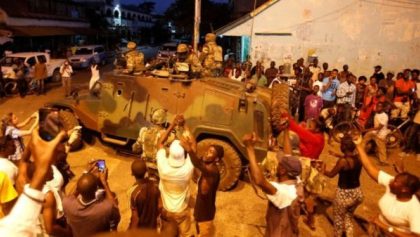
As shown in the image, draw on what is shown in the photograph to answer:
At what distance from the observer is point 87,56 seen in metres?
23.4

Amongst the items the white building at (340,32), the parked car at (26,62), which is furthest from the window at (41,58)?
the white building at (340,32)

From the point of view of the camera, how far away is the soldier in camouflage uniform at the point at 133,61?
25.5 feet

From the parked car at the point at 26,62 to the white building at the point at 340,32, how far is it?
784 centimetres

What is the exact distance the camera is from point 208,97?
702 centimetres

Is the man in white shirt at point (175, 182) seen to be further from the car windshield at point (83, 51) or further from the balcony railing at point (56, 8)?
the balcony railing at point (56, 8)


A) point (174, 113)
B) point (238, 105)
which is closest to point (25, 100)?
point (174, 113)

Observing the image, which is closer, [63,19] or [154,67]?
[154,67]

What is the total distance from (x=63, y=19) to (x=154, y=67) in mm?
25852

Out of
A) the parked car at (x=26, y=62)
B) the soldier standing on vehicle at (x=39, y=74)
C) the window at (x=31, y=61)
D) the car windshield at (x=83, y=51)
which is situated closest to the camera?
the parked car at (x=26, y=62)

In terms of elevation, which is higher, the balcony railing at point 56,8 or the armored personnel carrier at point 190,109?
the balcony railing at point 56,8

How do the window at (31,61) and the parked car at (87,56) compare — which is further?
the parked car at (87,56)

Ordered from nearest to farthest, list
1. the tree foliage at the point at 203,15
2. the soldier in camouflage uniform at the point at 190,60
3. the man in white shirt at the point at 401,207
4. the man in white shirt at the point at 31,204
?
the man in white shirt at the point at 31,204
the man in white shirt at the point at 401,207
the soldier in camouflage uniform at the point at 190,60
the tree foliage at the point at 203,15

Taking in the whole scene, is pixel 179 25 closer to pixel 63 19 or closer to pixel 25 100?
pixel 63 19

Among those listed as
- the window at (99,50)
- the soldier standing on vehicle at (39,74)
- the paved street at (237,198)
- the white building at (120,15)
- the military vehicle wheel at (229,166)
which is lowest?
the paved street at (237,198)
